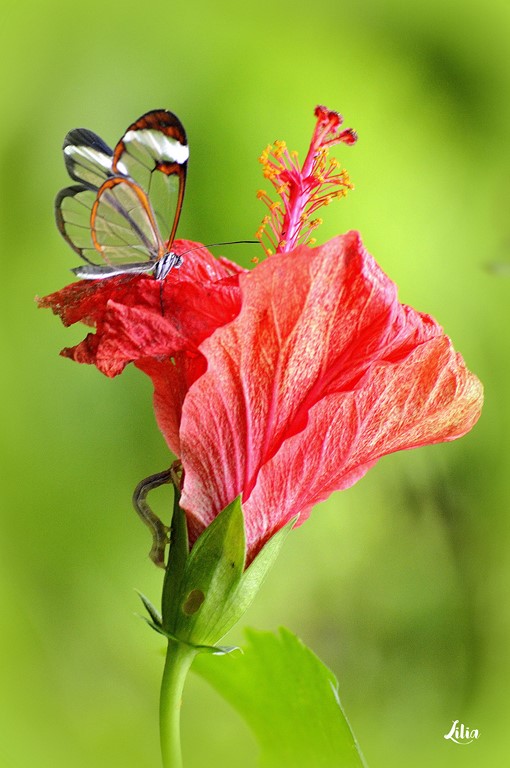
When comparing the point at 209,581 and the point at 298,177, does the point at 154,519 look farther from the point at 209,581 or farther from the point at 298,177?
the point at 298,177

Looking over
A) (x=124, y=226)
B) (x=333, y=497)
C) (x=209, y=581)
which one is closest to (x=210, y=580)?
(x=209, y=581)

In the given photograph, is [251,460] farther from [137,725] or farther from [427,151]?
[427,151]

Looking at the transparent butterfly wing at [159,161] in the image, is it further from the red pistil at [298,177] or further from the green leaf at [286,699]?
the green leaf at [286,699]

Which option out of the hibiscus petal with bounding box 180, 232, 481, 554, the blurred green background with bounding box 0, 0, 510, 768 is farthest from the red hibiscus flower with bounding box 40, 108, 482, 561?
the blurred green background with bounding box 0, 0, 510, 768

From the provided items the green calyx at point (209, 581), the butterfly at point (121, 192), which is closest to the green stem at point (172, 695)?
the green calyx at point (209, 581)

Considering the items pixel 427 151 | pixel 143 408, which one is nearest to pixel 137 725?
pixel 143 408

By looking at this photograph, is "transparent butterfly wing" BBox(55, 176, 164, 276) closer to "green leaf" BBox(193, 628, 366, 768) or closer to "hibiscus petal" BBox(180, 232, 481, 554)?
"hibiscus petal" BBox(180, 232, 481, 554)
